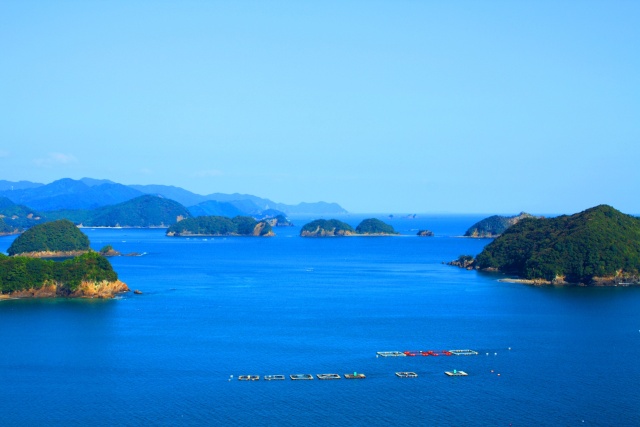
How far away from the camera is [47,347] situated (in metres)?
54.2

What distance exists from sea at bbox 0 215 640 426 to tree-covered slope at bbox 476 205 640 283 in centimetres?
462

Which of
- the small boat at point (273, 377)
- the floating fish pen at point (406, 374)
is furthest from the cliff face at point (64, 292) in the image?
the floating fish pen at point (406, 374)

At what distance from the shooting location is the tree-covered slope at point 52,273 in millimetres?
76062

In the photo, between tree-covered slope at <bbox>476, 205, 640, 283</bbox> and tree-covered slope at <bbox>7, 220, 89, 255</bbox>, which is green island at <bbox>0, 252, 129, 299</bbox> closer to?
tree-covered slope at <bbox>476, 205, 640, 283</bbox>

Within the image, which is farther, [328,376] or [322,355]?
[322,355]

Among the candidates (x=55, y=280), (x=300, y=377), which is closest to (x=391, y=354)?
(x=300, y=377)

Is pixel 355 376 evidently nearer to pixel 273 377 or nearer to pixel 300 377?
pixel 300 377

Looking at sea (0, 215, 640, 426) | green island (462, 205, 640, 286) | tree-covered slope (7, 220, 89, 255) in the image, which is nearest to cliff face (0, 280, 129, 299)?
sea (0, 215, 640, 426)

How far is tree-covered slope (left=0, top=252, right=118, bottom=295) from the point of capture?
250 feet

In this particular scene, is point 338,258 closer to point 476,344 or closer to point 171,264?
point 171,264

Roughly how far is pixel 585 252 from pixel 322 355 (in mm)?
50133

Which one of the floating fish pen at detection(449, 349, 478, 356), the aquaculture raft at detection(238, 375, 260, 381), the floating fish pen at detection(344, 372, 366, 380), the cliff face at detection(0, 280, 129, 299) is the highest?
the cliff face at detection(0, 280, 129, 299)

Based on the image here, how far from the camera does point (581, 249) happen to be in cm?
8944

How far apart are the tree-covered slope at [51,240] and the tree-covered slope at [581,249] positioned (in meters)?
78.6
